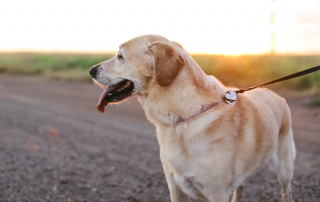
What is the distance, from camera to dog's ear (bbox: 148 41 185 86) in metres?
2.29

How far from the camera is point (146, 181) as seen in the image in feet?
13.4

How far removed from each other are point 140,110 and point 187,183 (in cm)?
682

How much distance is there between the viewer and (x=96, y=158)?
16.6 ft

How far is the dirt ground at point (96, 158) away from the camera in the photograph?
3607 millimetres

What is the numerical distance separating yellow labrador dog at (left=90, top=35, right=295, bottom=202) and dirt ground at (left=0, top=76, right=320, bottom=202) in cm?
137

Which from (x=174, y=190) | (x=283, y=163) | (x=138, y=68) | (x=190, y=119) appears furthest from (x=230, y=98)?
(x=283, y=163)

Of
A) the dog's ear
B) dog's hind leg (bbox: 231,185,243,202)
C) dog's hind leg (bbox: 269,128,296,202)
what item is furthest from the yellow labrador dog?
dog's hind leg (bbox: 231,185,243,202)

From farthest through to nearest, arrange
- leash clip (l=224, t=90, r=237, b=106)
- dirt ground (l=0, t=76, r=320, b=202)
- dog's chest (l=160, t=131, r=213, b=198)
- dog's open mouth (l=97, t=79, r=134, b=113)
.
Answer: dirt ground (l=0, t=76, r=320, b=202)
dog's open mouth (l=97, t=79, r=134, b=113)
leash clip (l=224, t=90, r=237, b=106)
dog's chest (l=160, t=131, r=213, b=198)

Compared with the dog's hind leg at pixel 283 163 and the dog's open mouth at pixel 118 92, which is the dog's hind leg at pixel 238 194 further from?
the dog's open mouth at pixel 118 92

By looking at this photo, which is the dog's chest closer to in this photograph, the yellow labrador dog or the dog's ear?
the yellow labrador dog

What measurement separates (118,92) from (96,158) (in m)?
2.74

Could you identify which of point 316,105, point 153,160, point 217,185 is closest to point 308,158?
point 153,160

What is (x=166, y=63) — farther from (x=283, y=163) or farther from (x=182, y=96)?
(x=283, y=163)

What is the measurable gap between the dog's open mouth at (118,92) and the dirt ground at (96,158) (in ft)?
5.11
